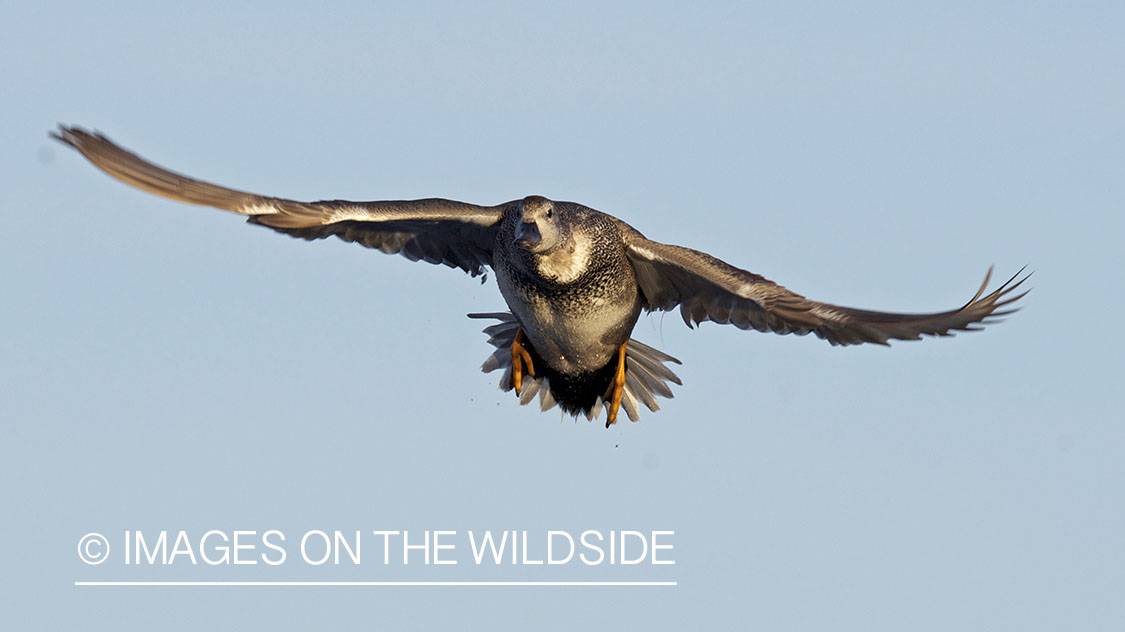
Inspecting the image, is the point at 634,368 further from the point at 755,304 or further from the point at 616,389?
the point at 755,304

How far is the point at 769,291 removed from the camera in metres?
11.9

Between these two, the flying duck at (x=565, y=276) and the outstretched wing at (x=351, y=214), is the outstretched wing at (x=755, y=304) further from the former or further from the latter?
the outstretched wing at (x=351, y=214)

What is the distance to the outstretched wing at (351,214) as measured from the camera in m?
11.6

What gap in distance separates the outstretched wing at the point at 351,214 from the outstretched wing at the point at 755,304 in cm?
116

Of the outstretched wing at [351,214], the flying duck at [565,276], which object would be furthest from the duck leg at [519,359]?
the outstretched wing at [351,214]

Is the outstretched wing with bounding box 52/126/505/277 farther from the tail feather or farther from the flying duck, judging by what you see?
the tail feather

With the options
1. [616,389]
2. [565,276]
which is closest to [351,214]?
[565,276]

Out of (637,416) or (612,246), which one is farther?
(637,416)

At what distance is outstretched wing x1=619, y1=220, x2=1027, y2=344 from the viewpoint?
11.2 metres

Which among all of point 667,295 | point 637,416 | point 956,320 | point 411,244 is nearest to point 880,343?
point 956,320

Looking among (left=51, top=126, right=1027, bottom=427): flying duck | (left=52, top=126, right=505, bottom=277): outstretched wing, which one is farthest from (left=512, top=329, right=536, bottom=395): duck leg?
(left=52, top=126, right=505, bottom=277): outstretched wing

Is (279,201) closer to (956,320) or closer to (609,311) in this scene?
(609,311)

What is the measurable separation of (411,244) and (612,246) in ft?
5.80

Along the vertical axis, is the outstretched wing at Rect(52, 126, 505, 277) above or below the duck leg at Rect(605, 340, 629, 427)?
above
